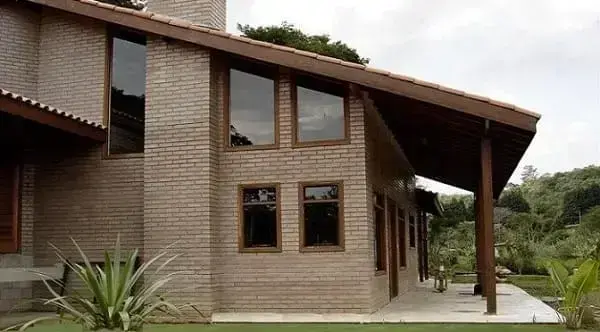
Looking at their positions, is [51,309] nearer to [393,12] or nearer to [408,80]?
[408,80]

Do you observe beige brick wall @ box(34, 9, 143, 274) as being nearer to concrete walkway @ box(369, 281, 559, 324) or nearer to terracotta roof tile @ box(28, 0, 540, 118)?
terracotta roof tile @ box(28, 0, 540, 118)

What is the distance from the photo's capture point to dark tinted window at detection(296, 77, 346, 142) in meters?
11.5

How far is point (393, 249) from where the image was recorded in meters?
15.4

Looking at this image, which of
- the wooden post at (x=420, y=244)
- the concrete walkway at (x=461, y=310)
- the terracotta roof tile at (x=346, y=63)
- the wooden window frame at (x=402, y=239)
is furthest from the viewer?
the wooden post at (x=420, y=244)

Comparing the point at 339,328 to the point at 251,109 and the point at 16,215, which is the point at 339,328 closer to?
the point at 251,109

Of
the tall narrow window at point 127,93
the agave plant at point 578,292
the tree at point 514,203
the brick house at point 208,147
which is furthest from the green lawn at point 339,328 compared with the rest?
the tree at point 514,203

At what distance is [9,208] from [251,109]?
14.8 ft

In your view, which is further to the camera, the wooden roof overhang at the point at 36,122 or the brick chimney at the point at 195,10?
the brick chimney at the point at 195,10

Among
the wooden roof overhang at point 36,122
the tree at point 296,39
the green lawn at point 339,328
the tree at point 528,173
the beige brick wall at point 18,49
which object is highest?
the tree at point 296,39

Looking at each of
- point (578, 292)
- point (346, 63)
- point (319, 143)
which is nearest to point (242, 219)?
point (319, 143)

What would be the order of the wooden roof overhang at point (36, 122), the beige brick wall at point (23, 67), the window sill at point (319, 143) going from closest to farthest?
the wooden roof overhang at point (36, 122), the window sill at point (319, 143), the beige brick wall at point (23, 67)

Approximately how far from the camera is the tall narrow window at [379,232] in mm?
12742

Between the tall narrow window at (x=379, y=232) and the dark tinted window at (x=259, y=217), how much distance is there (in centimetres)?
199

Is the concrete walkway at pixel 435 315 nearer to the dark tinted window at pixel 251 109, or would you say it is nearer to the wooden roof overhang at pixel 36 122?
the dark tinted window at pixel 251 109
